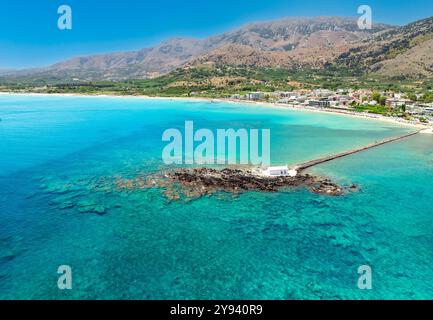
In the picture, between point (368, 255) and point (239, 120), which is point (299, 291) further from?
point (239, 120)

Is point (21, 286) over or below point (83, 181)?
below

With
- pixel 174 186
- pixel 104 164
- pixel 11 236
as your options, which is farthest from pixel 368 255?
pixel 104 164

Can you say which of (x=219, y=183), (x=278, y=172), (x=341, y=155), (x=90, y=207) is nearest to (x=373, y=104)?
(x=341, y=155)

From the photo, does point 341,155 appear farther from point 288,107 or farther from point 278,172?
point 288,107

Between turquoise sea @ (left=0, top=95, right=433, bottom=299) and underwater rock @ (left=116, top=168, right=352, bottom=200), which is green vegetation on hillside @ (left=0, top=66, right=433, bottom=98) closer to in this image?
turquoise sea @ (left=0, top=95, right=433, bottom=299)

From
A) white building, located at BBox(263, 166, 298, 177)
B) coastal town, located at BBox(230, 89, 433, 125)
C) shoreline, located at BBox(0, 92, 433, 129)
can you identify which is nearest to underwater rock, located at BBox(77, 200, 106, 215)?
white building, located at BBox(263, 166, 298, 177)

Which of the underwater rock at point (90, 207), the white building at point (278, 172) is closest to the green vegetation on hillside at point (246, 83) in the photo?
the white building at point (278, 172)

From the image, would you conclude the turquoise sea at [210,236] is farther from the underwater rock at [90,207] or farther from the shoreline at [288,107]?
the shoreline at [288,107]

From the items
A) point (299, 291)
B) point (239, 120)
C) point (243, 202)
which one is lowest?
point (299, 291)
